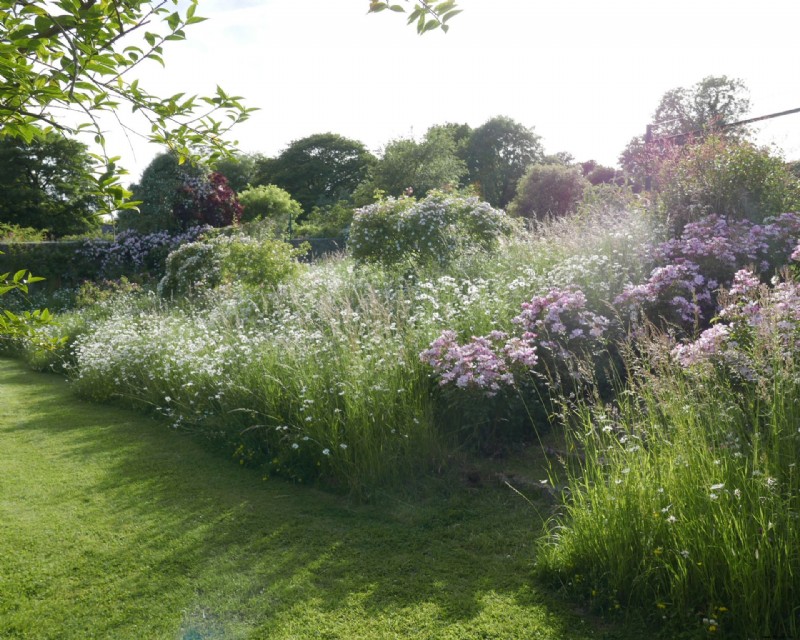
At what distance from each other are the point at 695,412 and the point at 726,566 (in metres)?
0.87

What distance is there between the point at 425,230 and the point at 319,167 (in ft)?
103

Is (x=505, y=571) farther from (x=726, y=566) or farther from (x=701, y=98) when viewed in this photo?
(x=701, y=98)

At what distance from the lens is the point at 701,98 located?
31.0 m

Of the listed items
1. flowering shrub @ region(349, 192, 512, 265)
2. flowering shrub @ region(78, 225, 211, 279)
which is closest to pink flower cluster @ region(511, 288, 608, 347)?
flowering shrub @ region(349, 192, 512, 265)

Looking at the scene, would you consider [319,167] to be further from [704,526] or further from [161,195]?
[704,526]

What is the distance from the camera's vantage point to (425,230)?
8875 mm

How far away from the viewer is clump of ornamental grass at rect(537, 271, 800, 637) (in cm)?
239

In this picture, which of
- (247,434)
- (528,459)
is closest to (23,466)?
(247,434)

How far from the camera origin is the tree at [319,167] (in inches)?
1513

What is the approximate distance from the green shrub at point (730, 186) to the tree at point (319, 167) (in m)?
32.5

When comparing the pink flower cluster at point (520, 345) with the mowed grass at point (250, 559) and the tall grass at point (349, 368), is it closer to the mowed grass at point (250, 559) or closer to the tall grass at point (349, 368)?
the tall grass at point (349, 368)

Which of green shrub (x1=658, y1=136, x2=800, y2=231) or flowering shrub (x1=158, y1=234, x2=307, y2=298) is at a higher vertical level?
green shrub (x1=658, y1=136, x2=800, y2=231)

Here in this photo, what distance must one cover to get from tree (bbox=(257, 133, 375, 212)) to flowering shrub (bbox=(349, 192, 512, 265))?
2958 centimetres

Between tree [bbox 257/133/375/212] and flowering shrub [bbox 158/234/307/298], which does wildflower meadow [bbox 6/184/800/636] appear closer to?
flowering shrub [bbox 158/234/307/298]
